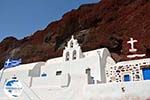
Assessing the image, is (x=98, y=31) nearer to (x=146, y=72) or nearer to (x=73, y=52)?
(x=73, y=52)

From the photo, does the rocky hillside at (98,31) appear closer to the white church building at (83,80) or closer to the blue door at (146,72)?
the white church building at (83,80)

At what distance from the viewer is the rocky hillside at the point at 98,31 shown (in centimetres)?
3278

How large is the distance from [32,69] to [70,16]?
82.2 feet

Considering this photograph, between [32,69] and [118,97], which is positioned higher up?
[32,69]

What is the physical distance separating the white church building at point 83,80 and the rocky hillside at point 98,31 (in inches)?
277

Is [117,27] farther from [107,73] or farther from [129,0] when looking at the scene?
[107,73]

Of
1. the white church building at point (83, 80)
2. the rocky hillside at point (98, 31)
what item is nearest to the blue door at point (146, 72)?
the white church building at point (83, 80)

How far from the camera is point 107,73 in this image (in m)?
22.4

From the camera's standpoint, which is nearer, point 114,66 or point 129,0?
point 114,66

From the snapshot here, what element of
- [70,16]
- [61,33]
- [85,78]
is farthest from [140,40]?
[70,16]

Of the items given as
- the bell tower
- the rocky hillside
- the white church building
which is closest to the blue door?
the white church building

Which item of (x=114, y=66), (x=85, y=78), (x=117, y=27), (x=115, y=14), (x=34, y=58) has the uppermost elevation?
(x=115, y=14)

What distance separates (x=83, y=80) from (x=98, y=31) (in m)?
20.4

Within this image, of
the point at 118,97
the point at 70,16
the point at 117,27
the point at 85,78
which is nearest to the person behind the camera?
the point at 118,97
